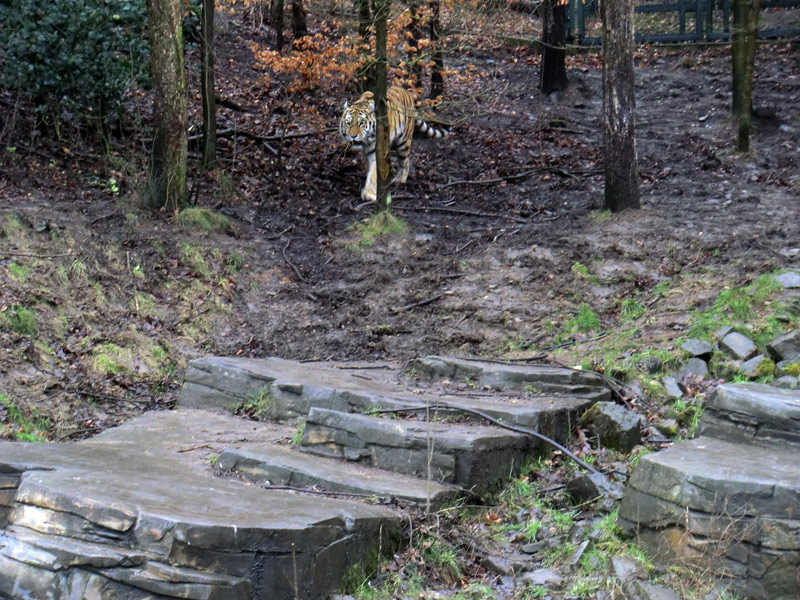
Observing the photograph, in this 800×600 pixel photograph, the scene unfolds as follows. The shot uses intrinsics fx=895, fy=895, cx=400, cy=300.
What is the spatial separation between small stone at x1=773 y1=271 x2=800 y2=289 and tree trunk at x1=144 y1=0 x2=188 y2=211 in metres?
7.21

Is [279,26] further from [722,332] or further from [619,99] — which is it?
[722,332]

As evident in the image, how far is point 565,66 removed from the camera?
1992 centimetres

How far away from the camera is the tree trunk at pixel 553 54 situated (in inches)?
723

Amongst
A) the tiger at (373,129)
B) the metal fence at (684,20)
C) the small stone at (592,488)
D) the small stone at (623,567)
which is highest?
the metal fence at (684,20)

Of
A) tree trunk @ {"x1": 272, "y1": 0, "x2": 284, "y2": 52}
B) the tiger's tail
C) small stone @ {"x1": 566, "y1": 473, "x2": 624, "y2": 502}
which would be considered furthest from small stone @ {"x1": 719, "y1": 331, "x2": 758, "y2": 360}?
tree trunk @ {"x1": 272, "y1": 0, "x2": 284, "y2": 52}

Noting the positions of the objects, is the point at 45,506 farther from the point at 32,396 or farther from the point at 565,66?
the point at 565,66

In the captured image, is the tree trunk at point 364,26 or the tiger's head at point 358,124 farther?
the tiger's head at point 358,124

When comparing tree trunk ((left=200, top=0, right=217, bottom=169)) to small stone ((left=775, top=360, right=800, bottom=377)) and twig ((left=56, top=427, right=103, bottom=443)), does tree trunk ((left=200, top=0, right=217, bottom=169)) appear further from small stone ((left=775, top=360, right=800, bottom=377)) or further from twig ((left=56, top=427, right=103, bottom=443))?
small stone ((left=775, top=360, right=800, bottom=377))

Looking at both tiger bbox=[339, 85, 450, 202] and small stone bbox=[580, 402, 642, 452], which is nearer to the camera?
small stone bbox=[580, 402, 642, 452]

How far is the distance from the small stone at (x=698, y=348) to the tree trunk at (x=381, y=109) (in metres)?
5.42

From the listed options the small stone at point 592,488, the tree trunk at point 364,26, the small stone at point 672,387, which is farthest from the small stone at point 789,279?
the tree trunk at point 364,26

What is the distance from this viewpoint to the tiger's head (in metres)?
13.5

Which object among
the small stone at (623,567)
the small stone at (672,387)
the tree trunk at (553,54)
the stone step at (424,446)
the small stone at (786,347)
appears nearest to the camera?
the small stone at (623,567)

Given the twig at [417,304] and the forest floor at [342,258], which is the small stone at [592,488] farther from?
the twig at [417,304]
